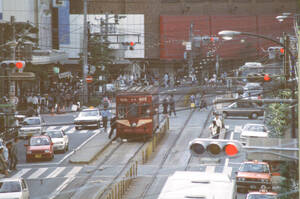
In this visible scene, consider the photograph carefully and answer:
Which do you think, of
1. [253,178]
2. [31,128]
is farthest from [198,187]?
[31,128]

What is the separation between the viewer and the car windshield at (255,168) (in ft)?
72.8

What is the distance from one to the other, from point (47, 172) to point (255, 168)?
9.16m

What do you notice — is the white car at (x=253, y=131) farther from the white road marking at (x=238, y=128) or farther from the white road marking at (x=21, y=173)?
the white road marking at (x=21, y=173)

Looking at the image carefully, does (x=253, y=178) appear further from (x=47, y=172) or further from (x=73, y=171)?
(x=47, y=172)

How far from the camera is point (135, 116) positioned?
3294cm

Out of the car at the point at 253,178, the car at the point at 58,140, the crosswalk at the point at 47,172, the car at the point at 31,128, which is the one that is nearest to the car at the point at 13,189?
the crosswalk at the point at 47,172

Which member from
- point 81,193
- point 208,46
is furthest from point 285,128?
point 208,46

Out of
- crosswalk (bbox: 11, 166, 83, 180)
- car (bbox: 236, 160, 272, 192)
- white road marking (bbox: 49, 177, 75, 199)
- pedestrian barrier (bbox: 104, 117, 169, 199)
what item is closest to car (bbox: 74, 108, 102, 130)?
pedestrian barrier (bbox: 104, 117, 169, 199)

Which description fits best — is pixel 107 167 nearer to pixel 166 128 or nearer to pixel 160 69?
pixel 166 128

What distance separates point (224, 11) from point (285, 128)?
160 ft

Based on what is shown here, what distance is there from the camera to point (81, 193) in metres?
21.1

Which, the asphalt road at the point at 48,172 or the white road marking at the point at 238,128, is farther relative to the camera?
the white road marking at the point at 238,128

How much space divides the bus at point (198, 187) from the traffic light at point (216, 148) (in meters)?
2.43

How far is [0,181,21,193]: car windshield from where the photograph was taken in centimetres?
1842
